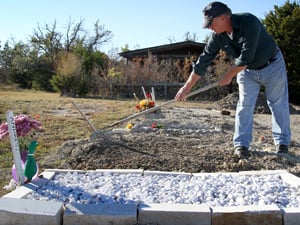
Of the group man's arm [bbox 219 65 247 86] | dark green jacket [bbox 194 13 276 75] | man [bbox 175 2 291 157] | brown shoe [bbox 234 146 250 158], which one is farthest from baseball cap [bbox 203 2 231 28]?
brown shoe [bbox 234 146 250 158]

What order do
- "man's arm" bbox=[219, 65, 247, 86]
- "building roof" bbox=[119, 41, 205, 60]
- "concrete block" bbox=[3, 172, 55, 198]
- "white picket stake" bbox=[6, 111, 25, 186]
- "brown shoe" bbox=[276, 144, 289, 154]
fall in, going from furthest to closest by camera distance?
1. "building roof" bbox=[119, 41, 205, 60]
2. "brown shoe" bbox=[276, 144, 289, 154]
3. "man's arm" bbox=[219, 65, 247, 86]
4. "white picket stake" bbox=[6, 111, 25, 186]
5. "concrete block" bbox=[3, 172, 55, 198]

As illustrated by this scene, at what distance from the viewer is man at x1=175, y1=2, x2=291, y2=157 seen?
3.86m

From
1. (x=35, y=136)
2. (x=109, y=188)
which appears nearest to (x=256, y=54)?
(x=109, y=188)

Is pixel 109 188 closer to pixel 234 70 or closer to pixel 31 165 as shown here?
pixel 31 165

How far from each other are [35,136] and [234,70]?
3279mm

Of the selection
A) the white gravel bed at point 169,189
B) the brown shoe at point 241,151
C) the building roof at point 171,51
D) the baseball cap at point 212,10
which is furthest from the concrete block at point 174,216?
the building roof at point 171,51

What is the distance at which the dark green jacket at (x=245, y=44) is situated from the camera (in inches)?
151

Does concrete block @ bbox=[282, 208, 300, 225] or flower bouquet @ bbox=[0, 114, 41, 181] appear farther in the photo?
flower bouquet @ bbox=[0, 114, 41, 181]

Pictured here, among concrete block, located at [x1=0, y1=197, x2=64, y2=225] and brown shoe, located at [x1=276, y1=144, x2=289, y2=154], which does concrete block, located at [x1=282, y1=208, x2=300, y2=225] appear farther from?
brown shoe, located at [x1=276, y1=144, x2=289, y2=154]

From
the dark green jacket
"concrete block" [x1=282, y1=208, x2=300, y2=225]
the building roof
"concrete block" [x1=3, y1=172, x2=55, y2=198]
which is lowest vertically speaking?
"concrete block" [x1=3, y1=172, x2=55, y2=198]

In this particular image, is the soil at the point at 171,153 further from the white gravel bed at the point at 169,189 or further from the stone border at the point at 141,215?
the stone border at the point at 141,215

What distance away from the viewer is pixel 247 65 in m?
4.20

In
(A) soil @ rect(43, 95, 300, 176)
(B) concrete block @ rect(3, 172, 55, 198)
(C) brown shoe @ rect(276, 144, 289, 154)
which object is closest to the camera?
(B) concrete block @ rect(3, 172, 55, 198)

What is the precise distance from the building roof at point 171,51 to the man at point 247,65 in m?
15.9
